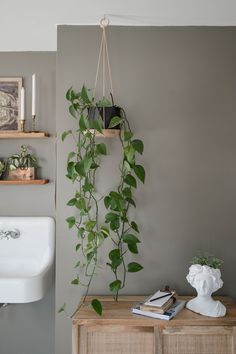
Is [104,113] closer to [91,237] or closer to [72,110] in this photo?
[72,110]

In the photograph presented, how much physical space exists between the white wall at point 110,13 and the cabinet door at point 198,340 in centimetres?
152

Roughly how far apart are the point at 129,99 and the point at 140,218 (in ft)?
2.16

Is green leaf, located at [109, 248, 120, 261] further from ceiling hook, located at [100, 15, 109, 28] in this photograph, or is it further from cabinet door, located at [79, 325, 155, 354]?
ceiling hook, located at [100, 15, 109, 28]

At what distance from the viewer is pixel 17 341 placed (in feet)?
7.23

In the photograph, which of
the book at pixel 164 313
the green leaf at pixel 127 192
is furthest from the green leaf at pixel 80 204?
the book at pixel 164 313

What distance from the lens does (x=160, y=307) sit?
4.88 feet

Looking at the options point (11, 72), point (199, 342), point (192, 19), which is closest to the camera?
→ point (199, 342)

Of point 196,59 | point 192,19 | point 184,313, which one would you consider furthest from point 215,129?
point 184,313

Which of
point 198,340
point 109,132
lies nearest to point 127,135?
point 109,132

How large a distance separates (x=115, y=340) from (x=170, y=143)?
3.35 ft

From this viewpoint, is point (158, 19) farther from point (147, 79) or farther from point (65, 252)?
point (65, 252)

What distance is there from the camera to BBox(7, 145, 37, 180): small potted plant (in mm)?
2141

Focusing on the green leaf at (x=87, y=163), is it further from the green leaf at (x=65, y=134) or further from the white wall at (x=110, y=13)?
the white wall at (x=110, y=13)

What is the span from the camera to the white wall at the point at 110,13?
1.60 metres
